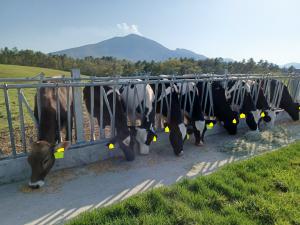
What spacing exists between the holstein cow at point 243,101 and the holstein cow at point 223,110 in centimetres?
35

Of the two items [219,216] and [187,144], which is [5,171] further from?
[187,144]

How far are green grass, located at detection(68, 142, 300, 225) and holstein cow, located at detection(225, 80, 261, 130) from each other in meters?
2.93

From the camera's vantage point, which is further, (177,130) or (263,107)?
(263,107)

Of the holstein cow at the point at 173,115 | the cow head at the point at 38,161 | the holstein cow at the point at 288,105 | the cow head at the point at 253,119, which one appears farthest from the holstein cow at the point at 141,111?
the holstein cow at the point at 288,105

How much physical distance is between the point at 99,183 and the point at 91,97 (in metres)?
1.65

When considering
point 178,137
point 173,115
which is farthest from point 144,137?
point 173,115

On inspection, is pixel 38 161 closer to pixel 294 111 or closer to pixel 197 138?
pixel 197 138

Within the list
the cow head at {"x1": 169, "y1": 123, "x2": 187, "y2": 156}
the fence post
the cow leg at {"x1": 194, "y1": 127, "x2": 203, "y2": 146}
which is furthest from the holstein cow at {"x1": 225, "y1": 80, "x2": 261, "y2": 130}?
the fence post

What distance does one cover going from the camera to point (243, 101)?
8.03 m

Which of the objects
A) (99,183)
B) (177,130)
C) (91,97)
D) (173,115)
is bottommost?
(99,183)

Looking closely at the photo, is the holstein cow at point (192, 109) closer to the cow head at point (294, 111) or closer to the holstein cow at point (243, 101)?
the holstein cow at point (243, 101)

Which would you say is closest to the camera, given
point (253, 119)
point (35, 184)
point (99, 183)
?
point (35, 184)

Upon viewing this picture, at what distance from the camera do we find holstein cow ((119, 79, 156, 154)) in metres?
5.76

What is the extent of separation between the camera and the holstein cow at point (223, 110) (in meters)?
7.49
